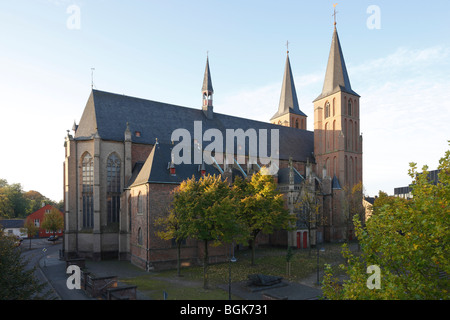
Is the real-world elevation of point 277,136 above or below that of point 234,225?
above

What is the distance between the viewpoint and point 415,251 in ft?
32.6

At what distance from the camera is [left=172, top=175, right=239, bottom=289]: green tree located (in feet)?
79.4

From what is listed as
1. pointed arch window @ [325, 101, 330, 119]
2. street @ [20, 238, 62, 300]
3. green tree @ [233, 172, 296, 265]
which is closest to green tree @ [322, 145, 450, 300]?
green tree @ [233, 172, 296, 265]

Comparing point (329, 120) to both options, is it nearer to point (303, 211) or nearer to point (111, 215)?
point (303, 211)

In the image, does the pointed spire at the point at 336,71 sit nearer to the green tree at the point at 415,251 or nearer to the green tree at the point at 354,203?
the green tree at the point at 354,203

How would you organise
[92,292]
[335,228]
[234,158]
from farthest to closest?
[335,228] < [234,158] < [92,292]

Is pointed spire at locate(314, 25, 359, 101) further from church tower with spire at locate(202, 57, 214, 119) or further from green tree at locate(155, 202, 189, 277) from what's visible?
green tree at locate(155, 202, 189, 277)

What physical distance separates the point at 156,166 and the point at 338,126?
34758 mm

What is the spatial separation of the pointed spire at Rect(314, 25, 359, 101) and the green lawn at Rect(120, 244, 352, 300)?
1175 inches

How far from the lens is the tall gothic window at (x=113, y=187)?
121 ft
